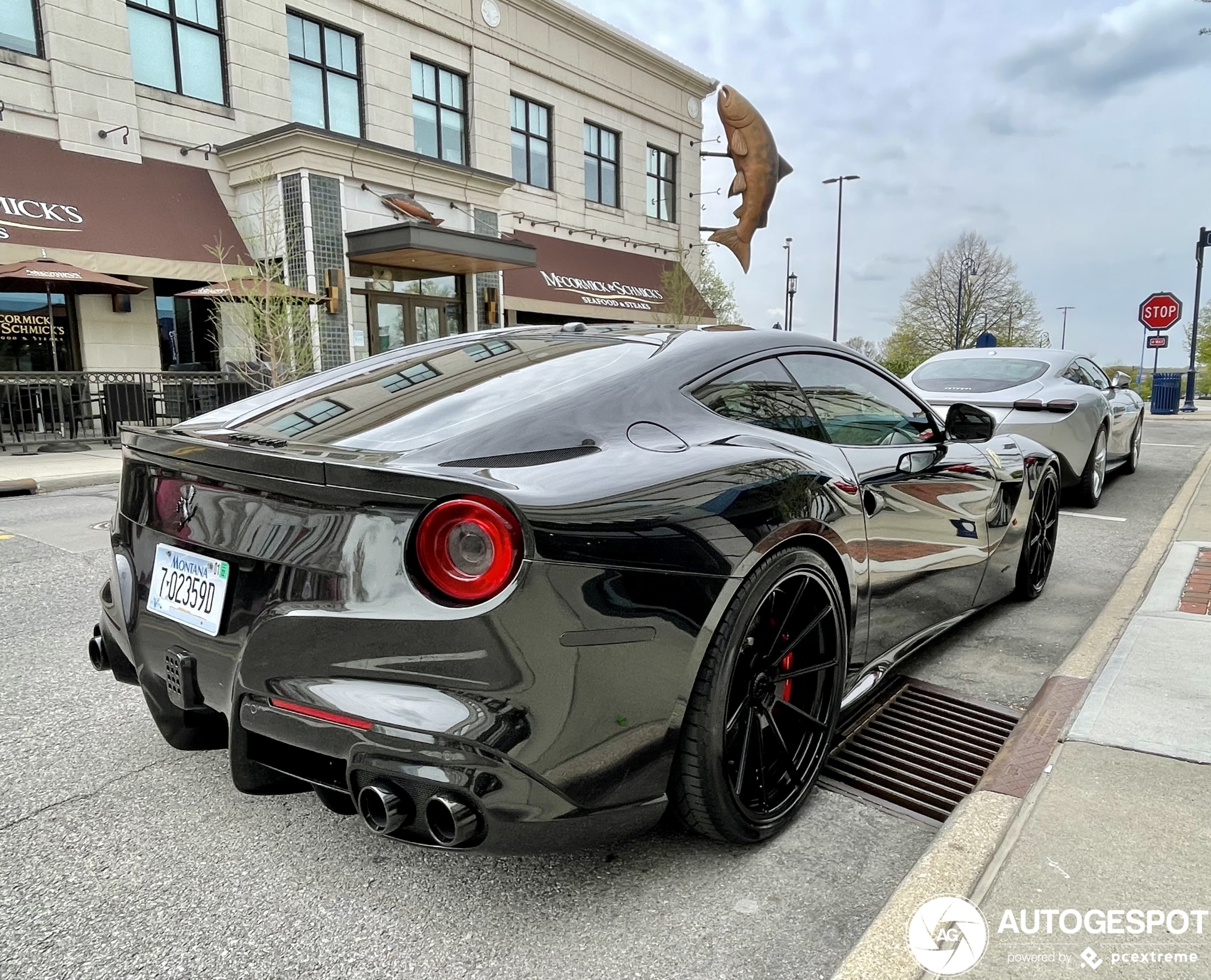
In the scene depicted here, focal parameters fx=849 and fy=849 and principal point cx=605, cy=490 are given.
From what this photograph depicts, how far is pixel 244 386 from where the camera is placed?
1464 centimetres

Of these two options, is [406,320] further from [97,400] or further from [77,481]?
[77,481]

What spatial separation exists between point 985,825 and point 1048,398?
5602mm

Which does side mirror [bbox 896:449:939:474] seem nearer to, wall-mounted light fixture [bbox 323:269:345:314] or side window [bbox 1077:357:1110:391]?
side window [bbox 1077:357:1110:391]

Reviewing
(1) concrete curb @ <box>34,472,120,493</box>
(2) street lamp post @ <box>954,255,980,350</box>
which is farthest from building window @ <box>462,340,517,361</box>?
(2) street lamp post @ <box>954,255,980,350</box>

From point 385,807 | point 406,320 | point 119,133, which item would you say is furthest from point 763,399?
point 406,320

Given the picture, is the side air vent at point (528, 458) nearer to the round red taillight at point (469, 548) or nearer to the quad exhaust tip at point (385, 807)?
the round red taillight at point (469, 548)

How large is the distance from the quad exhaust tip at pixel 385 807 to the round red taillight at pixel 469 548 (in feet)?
1.31

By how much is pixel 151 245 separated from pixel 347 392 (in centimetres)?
1395

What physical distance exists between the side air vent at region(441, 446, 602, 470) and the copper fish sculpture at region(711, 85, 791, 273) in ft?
97.9

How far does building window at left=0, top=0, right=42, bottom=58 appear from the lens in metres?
13.4

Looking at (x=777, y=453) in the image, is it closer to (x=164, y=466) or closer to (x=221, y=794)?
(x=164, y=466)

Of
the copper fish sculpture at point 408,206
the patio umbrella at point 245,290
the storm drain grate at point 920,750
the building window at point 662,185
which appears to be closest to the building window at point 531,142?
the building window at point 662,185

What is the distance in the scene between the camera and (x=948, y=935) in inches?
66.7

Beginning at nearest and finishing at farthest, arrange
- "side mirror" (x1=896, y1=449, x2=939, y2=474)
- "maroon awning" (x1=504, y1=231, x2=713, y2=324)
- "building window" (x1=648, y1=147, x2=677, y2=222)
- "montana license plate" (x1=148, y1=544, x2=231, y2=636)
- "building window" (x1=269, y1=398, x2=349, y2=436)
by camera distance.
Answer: "montana license plate" (x1=148, y1=544, x2=231, y2=636)
"building window" (x1=269, y1=398, x2=349, y2=436)
"side mirror" (x1=896, y1=449, x2=939, y2=474)
"maroon awning" (x1=504, y1=231, x2=713, y2=324)
"building window" (x1=648, y1=147, x2=677, y2=222)
